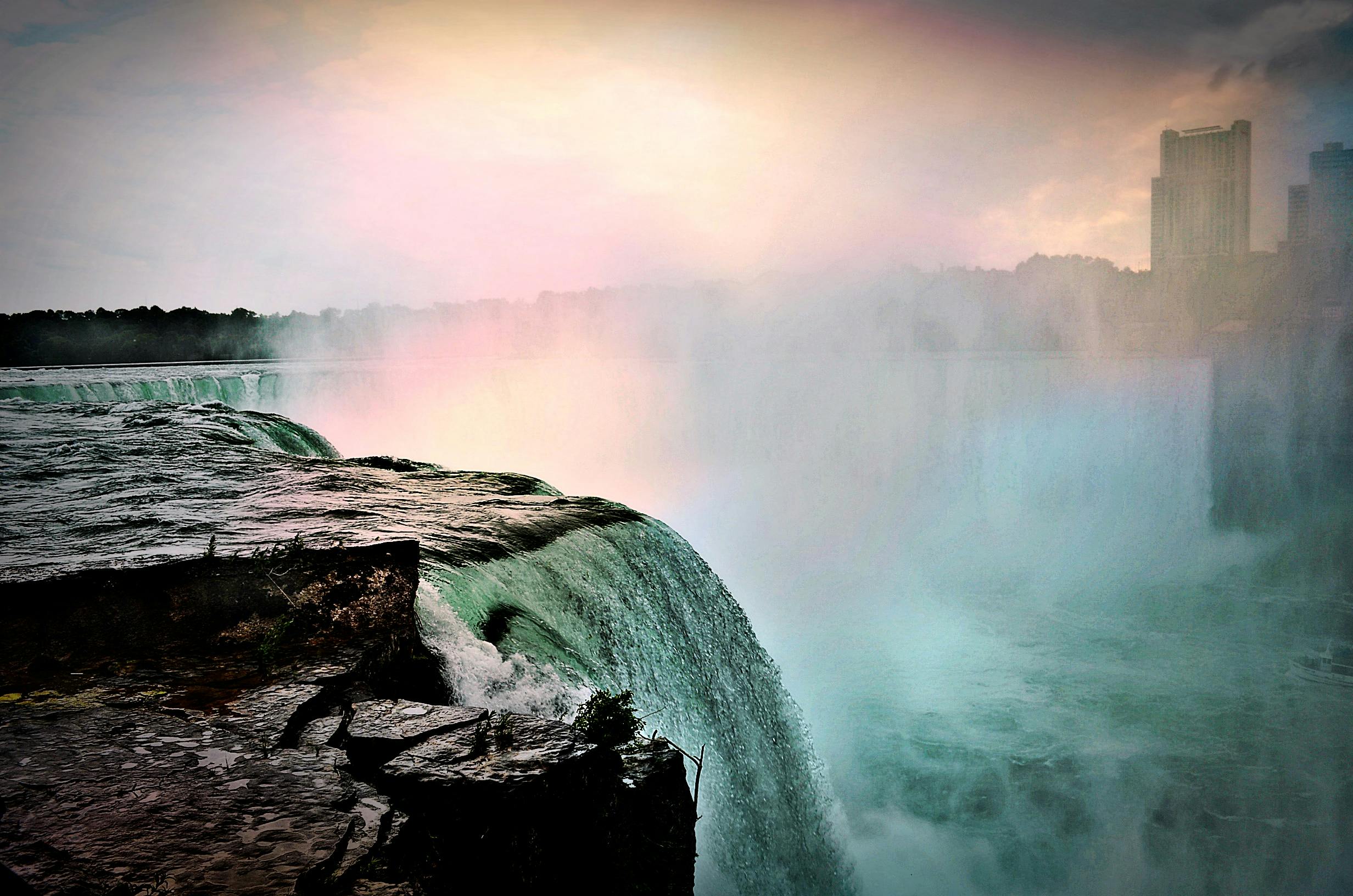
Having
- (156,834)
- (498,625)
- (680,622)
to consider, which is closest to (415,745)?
(156,834)

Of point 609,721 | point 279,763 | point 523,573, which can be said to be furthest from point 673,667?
point 279,763

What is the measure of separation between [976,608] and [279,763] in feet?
59.3

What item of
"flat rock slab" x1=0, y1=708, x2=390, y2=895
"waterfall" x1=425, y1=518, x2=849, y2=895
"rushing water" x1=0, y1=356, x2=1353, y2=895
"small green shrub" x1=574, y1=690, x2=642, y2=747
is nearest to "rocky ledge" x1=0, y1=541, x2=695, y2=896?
"flat rock slab" x1=0, y1=708, x2=390, y2=895

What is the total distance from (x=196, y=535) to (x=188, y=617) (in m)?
1.24

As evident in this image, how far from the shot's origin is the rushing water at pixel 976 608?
9.29 meters

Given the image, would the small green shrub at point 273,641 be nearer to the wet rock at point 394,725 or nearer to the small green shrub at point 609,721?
the wet rock at point 394,725

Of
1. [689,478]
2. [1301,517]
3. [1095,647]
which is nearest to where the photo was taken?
[1095,647]

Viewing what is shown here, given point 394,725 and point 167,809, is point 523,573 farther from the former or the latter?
point 167,809

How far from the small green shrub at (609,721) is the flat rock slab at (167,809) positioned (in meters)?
0.91

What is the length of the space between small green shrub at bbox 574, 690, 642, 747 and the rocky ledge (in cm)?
12

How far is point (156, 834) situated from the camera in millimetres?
2168

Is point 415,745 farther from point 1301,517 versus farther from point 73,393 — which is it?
point 1301,517

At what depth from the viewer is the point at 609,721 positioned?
10.5 feet

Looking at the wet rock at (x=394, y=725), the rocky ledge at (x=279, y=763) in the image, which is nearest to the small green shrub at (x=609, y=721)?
the rocky ledge at (x=279, y=763)
